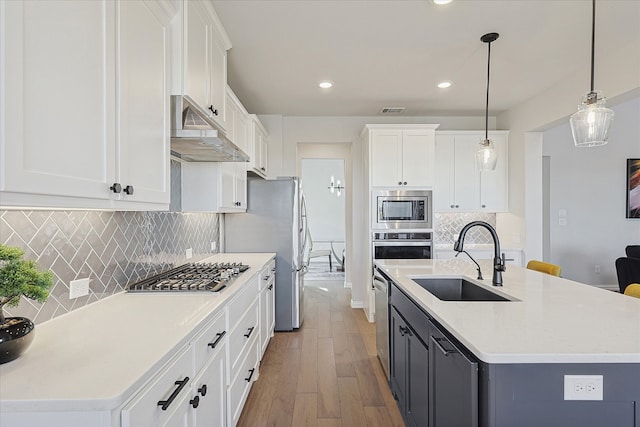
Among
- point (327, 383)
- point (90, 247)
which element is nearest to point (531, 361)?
point (90, 247)

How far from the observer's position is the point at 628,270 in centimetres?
425

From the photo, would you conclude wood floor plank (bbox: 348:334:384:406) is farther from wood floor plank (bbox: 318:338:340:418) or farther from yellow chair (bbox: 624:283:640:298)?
yellow chair (bbox: 624:283:640:298)

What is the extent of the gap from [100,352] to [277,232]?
2.81 meters

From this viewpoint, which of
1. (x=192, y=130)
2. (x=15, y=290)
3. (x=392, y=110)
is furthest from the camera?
(x=392, y=110)

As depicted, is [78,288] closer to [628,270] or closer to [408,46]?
[408,46]

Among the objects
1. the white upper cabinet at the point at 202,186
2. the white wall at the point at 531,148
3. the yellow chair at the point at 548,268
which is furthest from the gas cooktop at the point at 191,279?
the white wall at the point at 531,148

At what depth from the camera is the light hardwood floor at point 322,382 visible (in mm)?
2301

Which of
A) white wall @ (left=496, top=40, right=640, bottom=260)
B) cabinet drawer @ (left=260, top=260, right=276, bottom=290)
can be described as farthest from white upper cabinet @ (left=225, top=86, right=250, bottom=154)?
white wall @ (left=496, top=40, right=640, bottom=260)

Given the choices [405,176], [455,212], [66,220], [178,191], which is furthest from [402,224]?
[66,220]

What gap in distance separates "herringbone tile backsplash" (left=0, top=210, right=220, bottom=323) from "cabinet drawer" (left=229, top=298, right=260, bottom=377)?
2.25ft

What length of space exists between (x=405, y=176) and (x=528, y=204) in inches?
61.0

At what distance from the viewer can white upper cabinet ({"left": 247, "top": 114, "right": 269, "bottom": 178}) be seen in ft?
12.2

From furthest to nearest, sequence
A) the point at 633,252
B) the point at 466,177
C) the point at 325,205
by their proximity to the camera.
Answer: the point at 325,205 < the point at 633,252 < the point at 466,177

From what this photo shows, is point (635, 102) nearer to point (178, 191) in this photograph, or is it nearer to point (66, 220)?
point (178, 191)
